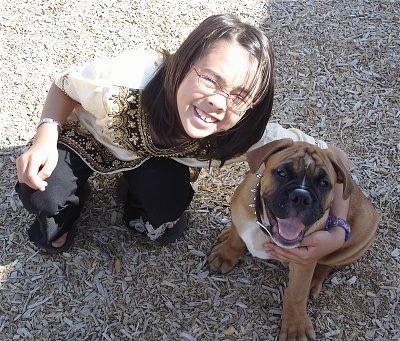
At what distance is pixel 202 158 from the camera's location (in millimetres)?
2939

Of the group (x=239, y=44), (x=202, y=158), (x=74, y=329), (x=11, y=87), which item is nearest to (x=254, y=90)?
(x=239, y=44)

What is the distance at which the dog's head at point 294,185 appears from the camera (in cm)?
252

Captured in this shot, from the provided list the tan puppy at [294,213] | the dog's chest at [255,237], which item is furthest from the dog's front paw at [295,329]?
the dog's chest at [255,237]

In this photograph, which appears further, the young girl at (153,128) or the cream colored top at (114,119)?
the cream colored top at (114,119)

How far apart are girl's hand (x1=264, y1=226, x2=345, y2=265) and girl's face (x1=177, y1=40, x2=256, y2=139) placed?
0.63 meters

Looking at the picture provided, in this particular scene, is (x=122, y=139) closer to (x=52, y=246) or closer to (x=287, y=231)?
(x=52, y=246)

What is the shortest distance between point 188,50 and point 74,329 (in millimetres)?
1404

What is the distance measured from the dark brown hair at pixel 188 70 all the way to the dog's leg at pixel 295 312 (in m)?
0.63

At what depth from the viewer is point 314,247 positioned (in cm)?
269

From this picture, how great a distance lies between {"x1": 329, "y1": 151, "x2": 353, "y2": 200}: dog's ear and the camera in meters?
2.61

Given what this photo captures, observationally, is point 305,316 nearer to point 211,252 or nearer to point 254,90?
point 211,252

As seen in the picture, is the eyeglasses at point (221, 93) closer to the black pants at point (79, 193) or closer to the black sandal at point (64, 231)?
the black pants at point (79, 193)

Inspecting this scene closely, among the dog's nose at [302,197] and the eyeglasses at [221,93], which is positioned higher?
the eyeglasses at [221,93]

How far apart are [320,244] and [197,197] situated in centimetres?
93
